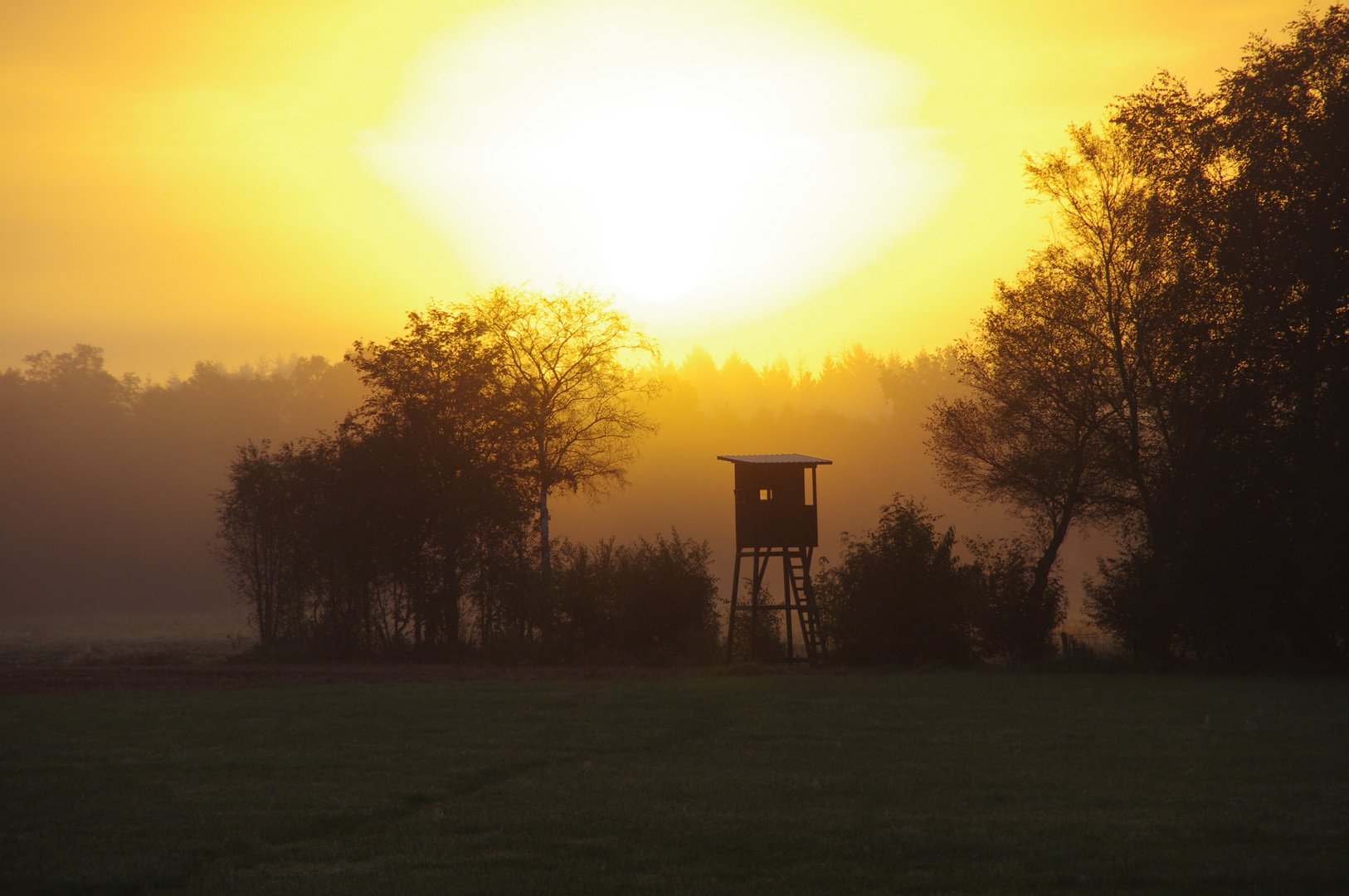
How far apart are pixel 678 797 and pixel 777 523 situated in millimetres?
19391

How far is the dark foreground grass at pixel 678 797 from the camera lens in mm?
8102

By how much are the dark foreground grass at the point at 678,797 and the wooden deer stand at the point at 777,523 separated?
1078 cm

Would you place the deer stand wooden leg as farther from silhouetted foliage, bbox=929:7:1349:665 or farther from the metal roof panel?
silhouetted foliage, bbox=929:7:1349:665

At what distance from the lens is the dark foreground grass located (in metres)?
8.10

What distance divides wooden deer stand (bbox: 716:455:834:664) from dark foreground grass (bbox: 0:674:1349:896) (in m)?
10.8

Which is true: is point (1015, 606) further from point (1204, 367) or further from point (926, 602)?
point (1204, 367)

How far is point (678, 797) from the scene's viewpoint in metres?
10.8

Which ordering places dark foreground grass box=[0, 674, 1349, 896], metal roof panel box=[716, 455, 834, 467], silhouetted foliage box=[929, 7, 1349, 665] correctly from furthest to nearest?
1. metal roof panel box=[716, 455, 834, 467]
2. silhouetted foliage box=[929, 7, 1349, 665]
3. dark foreground grass box=[0, 674, 1349, 896]

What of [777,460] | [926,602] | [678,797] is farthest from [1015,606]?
[678,797]

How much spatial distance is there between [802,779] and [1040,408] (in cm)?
2081

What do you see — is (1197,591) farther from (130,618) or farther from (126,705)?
(130,618)

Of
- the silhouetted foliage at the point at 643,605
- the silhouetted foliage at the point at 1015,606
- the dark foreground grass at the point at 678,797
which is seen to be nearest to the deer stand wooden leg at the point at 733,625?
the silhouetted foliage at the point at 643,605

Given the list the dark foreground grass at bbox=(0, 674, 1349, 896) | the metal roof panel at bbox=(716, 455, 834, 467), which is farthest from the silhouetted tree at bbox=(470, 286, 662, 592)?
the dark foreground grass at bbox=(0, 674, 1349, 896)

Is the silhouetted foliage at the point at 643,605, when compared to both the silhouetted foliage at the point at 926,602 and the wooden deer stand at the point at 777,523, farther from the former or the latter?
the silhouetted foliage at the point at 926,602
